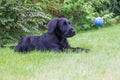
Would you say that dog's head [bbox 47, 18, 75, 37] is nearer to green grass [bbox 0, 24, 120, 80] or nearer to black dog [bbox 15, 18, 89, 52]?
black dog [bbox 15, 18, 89, 52]

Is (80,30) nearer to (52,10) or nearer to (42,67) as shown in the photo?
(52,10)

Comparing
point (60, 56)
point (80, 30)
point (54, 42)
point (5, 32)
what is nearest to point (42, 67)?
point (60, 56)

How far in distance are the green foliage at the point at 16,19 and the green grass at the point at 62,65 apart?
232 cm

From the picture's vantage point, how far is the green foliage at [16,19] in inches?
353

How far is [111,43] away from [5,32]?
3.25m

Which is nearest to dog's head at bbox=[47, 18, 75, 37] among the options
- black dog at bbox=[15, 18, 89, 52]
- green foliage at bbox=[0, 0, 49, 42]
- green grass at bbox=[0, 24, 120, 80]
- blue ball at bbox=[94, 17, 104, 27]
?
black dog at bbox=[15, 18, 89, 52]

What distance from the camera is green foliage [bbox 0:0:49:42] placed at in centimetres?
896

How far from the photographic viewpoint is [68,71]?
4.60 metres

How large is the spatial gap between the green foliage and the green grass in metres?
2.32

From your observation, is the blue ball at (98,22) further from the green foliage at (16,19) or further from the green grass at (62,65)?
the green grass at (62,65)

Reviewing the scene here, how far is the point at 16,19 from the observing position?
30.5ft

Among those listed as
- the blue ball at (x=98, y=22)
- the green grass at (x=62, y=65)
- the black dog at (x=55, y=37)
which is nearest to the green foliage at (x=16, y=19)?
the blue ball at (x=98, y=22)

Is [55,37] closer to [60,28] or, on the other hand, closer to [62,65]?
[60,28]

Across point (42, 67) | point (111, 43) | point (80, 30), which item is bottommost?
point (80, 30)
